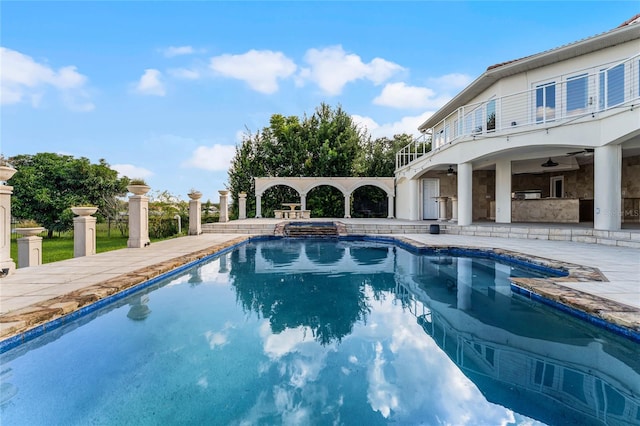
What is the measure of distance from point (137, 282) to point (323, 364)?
12.3ft

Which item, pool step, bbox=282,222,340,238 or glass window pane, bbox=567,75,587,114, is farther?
pool step, bbox=282,222,340,238

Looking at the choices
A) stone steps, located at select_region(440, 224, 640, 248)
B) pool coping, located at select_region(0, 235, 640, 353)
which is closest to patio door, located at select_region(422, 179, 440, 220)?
stone steps, located at select_region(440, 224, 640, 248)

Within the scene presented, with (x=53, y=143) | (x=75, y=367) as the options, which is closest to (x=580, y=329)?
(x=75, y=367)

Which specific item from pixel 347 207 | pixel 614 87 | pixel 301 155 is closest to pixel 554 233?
pixel 614 87

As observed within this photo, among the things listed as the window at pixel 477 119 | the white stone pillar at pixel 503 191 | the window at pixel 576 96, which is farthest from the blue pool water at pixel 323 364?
the window at pixel 477 119

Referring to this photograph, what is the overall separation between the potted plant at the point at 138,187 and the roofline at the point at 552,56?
12772 mm

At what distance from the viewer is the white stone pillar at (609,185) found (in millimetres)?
9148

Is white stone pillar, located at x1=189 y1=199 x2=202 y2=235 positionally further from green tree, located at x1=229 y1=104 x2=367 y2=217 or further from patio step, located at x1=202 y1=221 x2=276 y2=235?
green tree, located at x1=229 y1=104 x2=367 y2=217

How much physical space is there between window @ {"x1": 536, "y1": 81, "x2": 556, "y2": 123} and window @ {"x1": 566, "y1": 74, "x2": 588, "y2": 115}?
0.42 meters

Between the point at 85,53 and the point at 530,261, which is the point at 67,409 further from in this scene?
the point at 85,53

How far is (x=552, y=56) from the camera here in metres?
11.0

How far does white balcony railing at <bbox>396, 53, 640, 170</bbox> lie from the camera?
9.11 metres

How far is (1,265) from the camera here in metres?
5.23

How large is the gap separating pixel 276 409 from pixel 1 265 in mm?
5713
